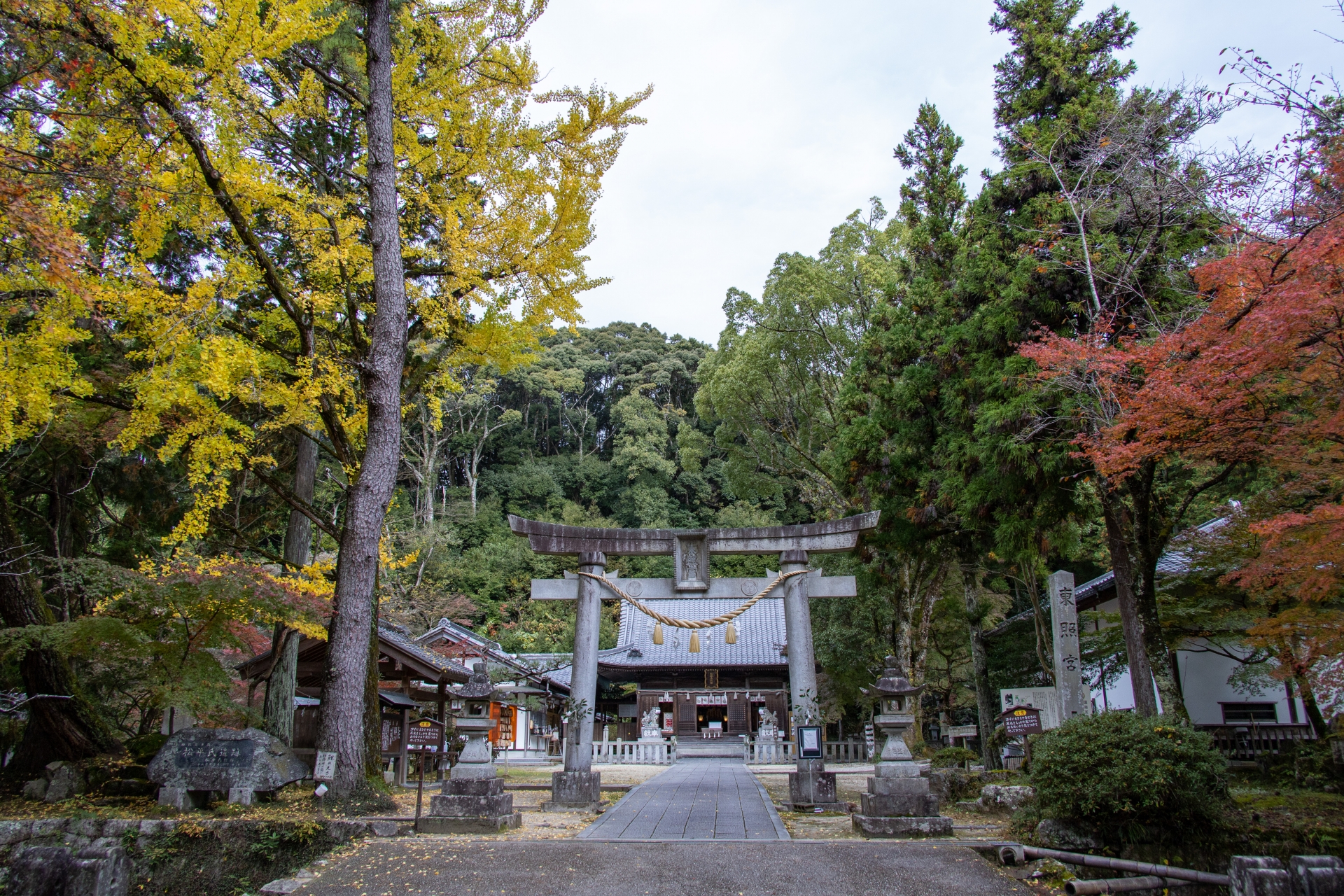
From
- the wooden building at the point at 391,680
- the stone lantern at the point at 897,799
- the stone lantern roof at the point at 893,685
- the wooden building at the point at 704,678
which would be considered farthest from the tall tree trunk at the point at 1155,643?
the wooden building at the point at 704,678

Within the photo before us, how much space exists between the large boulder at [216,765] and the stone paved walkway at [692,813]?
3.24 m

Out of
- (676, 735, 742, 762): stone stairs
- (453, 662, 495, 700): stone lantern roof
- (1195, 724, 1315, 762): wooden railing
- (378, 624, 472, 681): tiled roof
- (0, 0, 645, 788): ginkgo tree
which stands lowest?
(676, 735, 742, 762): stone stairs

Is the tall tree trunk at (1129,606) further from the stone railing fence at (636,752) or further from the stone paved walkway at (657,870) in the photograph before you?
the stone railing fence at (636,752)

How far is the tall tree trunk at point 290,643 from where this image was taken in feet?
32.5

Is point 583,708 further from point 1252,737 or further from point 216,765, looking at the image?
point 1252,737

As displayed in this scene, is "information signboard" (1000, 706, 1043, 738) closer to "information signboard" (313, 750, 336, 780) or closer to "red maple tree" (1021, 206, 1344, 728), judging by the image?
"red maple tree" (1021, 206, 1344, 728)

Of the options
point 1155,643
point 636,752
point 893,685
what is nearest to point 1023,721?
point 1155,643

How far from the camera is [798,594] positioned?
1023 cm

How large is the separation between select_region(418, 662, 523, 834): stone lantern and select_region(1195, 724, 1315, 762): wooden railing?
10.9 meters

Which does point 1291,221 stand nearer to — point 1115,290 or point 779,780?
point 1115,290

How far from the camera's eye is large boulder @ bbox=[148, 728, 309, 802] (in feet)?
22.9

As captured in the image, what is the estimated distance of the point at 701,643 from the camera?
79.8ft

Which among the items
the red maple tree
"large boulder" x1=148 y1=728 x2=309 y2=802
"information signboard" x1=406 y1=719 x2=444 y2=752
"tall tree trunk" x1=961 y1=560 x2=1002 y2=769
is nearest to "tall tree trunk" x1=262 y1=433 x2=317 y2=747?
"large boulder" x1=148 y1=728 x2=309 y2=802

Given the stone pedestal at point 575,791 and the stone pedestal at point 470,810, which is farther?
the stone pedestal at point 575,791
